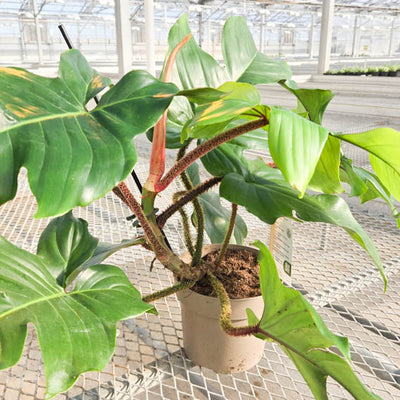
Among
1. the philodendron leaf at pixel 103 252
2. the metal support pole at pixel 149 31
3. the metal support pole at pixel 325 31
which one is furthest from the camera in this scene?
the metal support pole at pixel 325 31

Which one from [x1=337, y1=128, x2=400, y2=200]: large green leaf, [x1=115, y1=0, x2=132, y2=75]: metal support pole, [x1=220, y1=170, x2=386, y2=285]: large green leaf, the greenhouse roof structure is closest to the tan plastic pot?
[x1=220, y1=170, x2=386, y2=285]: large green leaf

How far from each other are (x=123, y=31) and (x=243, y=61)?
5.45ft

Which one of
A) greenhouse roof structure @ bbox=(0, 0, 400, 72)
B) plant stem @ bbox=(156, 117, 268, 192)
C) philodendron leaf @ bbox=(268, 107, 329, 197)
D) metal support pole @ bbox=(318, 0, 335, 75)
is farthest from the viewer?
greenhouse roof structure @ bbox=(0, 0, 400, 72)

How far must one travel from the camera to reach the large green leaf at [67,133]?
0.97ft

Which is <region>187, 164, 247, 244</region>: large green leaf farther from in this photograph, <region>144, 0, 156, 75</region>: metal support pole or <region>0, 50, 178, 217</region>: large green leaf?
<region>144, 0, 156, 75</region>: metal support pole

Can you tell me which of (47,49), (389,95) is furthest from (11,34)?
(389,95)

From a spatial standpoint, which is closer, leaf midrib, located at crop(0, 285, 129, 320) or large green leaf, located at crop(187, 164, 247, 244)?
leaf midrib, located at crop(0, 285, 129, 320)

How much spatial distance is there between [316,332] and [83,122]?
0.26 metres

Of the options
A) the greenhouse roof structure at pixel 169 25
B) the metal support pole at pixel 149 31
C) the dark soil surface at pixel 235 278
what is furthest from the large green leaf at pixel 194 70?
the greenhouse roof structure at pixel 169 25

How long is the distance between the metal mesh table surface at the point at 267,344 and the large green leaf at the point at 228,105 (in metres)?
0.32

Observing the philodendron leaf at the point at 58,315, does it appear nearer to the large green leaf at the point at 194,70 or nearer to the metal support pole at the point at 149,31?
the large green leaf at the point at 194,70

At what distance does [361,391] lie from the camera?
1.04 feet

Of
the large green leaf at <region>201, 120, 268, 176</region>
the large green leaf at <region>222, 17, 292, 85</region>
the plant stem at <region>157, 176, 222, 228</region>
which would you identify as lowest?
the plant stem at <region>157, 176, 222, 228</region>

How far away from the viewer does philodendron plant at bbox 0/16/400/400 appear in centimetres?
30
